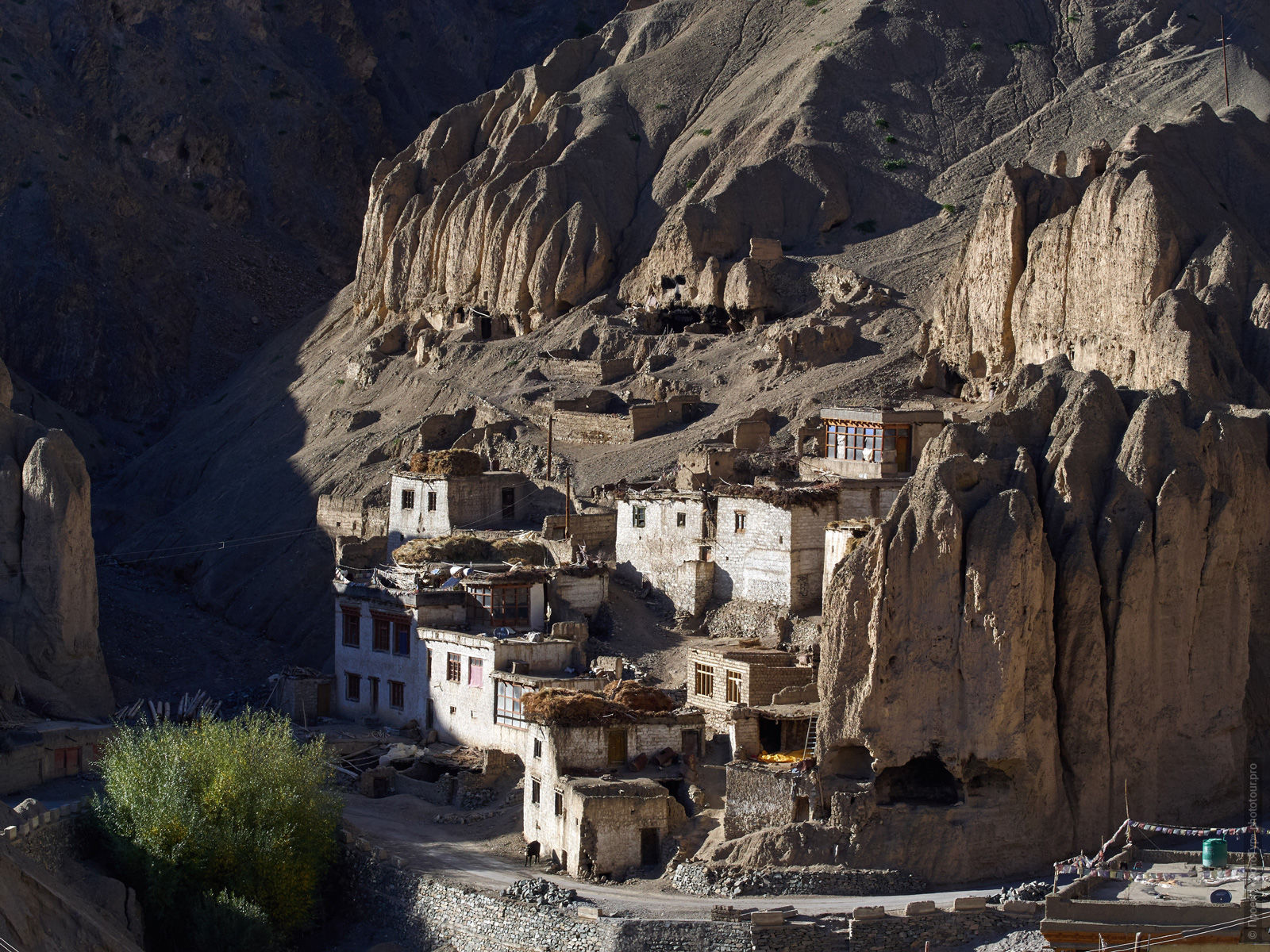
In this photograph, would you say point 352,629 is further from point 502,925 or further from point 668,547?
point 502,925

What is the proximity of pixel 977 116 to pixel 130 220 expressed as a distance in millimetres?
37830

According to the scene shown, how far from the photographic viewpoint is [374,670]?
51.4m

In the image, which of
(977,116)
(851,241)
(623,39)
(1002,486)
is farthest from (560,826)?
(623,39)

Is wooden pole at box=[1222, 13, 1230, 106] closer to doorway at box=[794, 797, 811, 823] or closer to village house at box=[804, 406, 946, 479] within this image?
village house at box=[804, 406, 946, 479]

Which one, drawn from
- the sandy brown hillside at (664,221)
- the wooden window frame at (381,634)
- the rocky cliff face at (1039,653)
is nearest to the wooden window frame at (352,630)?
the wooden window frame at (381,634)

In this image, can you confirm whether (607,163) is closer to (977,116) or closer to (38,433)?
(977,116)

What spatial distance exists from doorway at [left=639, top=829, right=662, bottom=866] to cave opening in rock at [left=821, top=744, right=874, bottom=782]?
3.26 metres

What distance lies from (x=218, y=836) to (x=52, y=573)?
15142 mm

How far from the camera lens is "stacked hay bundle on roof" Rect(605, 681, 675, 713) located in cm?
4272

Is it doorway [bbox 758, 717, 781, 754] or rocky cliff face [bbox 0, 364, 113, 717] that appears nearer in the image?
doorway [bbox 758, 717, 781, 754]

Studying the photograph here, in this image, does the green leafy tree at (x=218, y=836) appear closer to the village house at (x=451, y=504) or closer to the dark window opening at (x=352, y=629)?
the dark window opening at (x=352, y=629)

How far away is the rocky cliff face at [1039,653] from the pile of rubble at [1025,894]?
5.45 ft

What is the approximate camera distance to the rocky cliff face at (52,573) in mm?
52438

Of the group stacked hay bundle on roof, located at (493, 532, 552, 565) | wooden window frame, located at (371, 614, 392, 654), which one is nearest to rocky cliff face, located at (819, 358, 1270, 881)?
wooden window frame, located at (371, 614, 392, 654)
